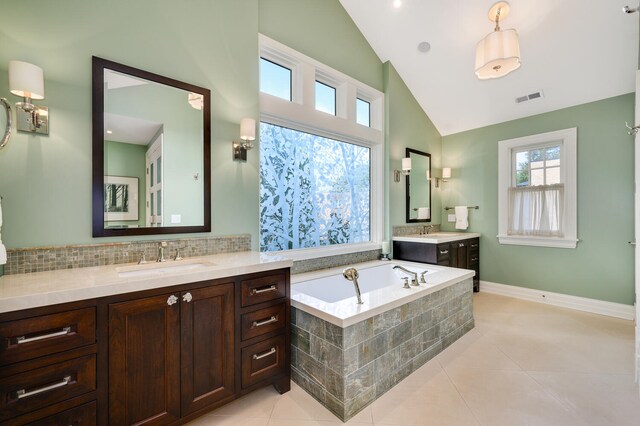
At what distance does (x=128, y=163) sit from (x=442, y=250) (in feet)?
11.6

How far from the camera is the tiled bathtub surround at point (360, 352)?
1741 mm

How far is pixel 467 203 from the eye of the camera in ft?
15.1

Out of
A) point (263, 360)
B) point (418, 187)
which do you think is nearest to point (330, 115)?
point (418, 187)

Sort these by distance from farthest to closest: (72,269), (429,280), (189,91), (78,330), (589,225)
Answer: (589,225)
(429,280)
(189,91)
(72,269)
(78,330)

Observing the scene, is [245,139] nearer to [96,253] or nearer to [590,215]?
[96,253]

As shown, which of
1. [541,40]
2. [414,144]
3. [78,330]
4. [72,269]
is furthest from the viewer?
[414,144]

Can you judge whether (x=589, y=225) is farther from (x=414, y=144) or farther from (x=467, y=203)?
(x=414, y=144)

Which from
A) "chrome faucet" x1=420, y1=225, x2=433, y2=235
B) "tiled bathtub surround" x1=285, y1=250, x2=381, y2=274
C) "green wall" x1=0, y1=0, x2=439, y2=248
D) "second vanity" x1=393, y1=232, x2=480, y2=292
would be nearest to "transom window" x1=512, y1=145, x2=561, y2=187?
"second vanity" x1=393, y1=232, x2=480, y2=292

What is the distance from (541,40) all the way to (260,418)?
4507 mm

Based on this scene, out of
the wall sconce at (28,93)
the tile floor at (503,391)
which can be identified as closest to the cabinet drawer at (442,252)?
the tile floor at (503,391)

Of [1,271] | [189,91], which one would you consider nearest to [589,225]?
[189,91]

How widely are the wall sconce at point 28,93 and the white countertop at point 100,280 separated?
2.76 ft

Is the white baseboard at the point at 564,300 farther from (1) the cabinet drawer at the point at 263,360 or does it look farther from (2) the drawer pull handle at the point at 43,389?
(2) the drawer pull handle at the point at 43,389

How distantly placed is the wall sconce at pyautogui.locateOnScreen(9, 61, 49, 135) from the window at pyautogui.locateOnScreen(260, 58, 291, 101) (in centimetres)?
167
